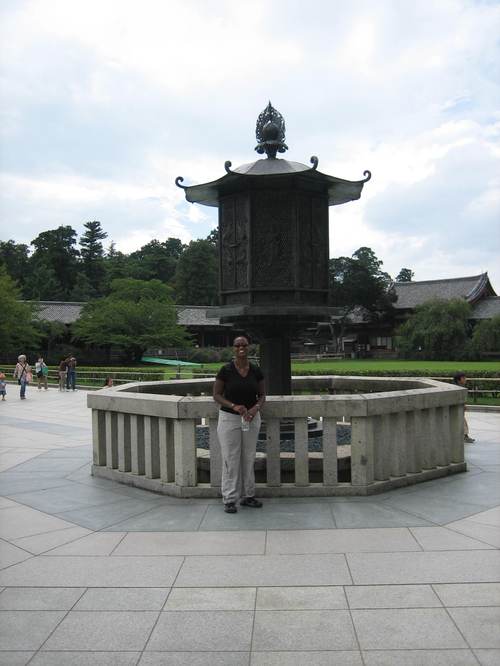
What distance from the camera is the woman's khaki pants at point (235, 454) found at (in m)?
5.87

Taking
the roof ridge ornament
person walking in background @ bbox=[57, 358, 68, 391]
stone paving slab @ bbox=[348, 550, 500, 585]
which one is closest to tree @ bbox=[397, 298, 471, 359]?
person walking in background @ bbox=[57, 358, 68, 391]

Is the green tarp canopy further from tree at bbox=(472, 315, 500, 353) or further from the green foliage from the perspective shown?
tree at bbox=(472, 315, 500, 353)

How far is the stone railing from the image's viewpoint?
632cm

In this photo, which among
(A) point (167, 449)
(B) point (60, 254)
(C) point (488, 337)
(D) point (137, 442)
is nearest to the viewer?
(A) point (167, 449)

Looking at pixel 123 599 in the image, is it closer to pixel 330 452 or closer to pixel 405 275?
pixel 330 452

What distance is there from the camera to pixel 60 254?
263 feet

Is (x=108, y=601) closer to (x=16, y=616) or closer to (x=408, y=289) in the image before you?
(x=16, y=616)

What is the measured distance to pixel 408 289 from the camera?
2554 inches

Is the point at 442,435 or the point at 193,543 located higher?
the point at 442,435

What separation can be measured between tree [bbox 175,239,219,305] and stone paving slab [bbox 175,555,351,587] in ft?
242

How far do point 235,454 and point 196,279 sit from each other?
73.7 meters

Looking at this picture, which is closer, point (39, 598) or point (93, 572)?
point (39, 598)

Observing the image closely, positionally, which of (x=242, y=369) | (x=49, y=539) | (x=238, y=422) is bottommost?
(x=49, y=539)

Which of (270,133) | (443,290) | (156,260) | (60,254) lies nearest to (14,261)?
(60,254)
